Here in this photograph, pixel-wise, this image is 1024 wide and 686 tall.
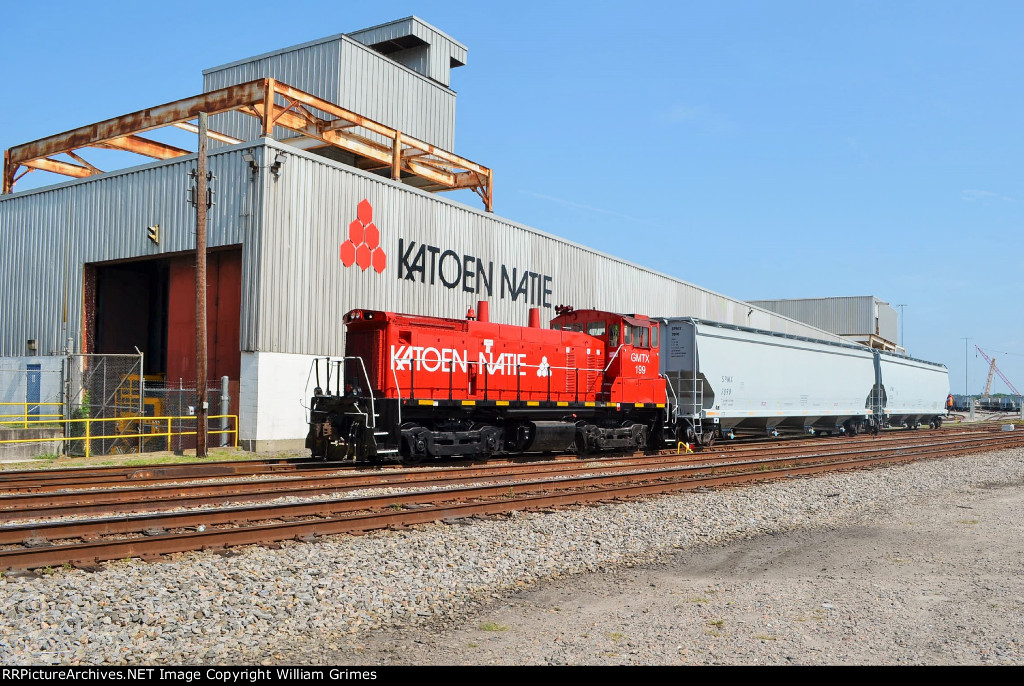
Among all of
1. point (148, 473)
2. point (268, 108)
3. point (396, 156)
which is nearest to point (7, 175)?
point (268, 108)

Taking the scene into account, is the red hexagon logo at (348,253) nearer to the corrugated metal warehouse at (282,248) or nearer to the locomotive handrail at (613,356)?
the corrugated metal warehouse at (282,248)

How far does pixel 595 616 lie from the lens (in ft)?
21.9

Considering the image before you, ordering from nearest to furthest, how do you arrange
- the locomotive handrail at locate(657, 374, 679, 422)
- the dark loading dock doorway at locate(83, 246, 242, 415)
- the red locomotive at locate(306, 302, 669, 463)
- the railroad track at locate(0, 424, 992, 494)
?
the railroad track at locate(0, 424, 992, 494) < the red locomotive at locate(306, 302, 669, 463) < the locomotive handrail at locate(657, 374, 679, 422) < the dark loading dock doorway at locate(83, 246, 242, 415)

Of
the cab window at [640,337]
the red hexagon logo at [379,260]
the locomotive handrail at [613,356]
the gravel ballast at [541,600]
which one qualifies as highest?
the red hexagon logo at [379,260]

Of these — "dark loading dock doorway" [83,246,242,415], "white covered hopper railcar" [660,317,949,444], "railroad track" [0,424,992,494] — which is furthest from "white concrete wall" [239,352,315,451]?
"white covered hopper railcar" [660,317,949,444]

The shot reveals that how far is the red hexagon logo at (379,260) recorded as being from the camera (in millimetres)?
24953

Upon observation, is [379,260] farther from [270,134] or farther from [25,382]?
[25,382]

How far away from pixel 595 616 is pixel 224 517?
5322 millimetres

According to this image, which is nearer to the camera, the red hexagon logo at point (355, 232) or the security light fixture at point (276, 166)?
the security light fixture at point (276, 166)

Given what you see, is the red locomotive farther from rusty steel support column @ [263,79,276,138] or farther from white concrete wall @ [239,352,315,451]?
rusty steel support column @ [263,79,276,138]

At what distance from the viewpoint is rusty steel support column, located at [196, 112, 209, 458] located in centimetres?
2012

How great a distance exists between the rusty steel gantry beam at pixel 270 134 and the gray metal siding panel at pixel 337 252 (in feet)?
5.38

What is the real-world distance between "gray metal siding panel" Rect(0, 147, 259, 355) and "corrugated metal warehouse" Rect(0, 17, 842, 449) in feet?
0.20

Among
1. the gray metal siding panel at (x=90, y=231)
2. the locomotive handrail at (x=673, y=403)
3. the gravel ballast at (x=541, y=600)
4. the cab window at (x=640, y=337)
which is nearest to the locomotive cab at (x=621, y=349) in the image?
the cab window at (x=640, y=337)
